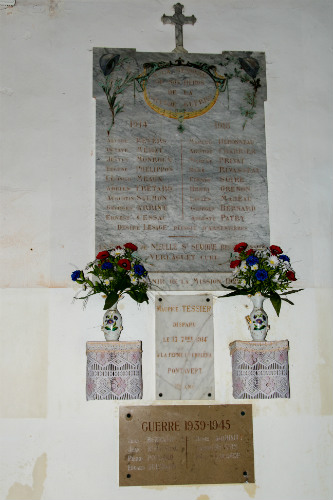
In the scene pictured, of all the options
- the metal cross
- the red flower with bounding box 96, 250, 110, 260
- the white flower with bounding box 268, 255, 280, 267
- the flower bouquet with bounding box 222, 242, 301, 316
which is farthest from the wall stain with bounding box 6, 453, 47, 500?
the metal cross

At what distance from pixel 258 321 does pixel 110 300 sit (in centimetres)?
102

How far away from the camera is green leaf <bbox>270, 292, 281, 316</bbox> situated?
14.3ft

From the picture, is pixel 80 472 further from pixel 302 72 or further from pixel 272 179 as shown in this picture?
pixel 302 72

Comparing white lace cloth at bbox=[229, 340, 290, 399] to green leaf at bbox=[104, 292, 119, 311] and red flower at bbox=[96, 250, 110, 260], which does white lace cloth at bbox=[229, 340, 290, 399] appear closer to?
green leaf at bbox=[104, 292, 119, 311]

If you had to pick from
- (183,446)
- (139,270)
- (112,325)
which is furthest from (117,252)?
(183,446)

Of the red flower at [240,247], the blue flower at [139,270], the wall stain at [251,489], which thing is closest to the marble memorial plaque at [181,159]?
the red flower at [240,247]

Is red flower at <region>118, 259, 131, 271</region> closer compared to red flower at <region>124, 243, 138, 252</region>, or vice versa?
red flower at <region>118, 259, 131, 271</region>

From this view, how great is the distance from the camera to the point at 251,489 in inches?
174

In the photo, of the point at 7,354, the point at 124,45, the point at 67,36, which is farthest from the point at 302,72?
the point at 7,354

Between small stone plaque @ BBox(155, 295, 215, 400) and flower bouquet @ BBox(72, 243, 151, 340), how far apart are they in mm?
262

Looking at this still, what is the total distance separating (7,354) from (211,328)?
4.75 feet

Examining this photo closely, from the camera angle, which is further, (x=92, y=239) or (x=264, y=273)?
(x=92, y=239)

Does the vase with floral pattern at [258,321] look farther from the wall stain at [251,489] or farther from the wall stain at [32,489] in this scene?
the wall stain at [32,489]

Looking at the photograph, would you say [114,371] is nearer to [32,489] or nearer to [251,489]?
[32,489]
